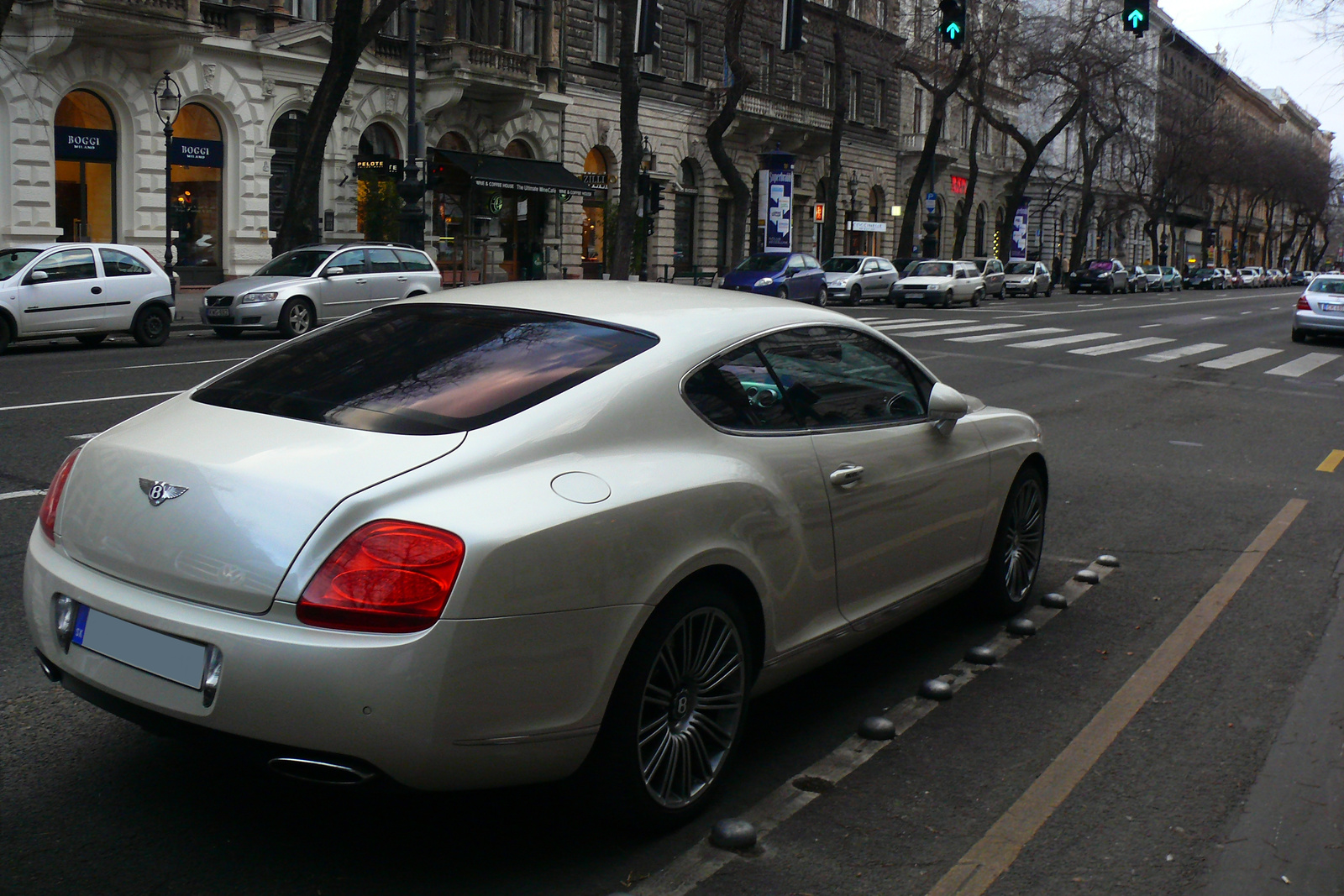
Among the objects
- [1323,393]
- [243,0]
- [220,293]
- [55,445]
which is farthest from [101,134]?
[1323,393]

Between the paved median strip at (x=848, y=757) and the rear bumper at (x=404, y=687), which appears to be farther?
the paved median strip at (x=848, y=757)

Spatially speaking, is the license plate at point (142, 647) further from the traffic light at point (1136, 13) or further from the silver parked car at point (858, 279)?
the silver parked car at point (858, 279)

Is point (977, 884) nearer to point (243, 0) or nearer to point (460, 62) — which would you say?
point (243, 0)

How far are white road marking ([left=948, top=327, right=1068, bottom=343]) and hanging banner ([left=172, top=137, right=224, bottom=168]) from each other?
16795mm

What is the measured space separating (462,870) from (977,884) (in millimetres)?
1301

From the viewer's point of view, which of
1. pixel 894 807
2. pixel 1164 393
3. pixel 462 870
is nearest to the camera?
pixel 462 870

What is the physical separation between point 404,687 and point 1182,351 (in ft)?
71.9

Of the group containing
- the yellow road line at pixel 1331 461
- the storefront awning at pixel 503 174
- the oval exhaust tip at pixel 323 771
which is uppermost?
the storefront awning at pixel 503 174

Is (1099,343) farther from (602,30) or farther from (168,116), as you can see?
(602,30)

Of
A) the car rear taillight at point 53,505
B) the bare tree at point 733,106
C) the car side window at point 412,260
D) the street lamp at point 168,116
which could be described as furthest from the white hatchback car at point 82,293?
the bare tree at point 733,106

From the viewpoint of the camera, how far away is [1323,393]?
16.5 metres

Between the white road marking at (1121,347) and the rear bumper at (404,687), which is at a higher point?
the white road marking at (1121,347)

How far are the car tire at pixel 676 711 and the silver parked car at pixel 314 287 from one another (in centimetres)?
1613

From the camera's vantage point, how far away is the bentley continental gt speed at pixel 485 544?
115 inches
